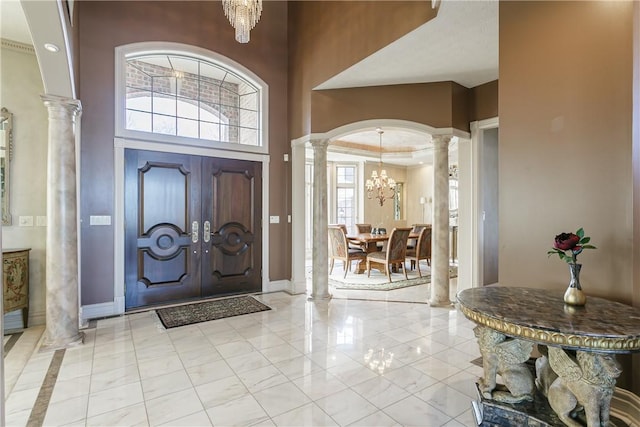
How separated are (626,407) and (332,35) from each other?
447 centimetres

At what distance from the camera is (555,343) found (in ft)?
5.09

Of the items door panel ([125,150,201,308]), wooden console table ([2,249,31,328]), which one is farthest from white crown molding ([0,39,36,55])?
wooden console table ([2,249,31,328])

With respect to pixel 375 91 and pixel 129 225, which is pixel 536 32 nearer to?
pixel 375 91

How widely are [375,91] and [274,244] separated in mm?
2695

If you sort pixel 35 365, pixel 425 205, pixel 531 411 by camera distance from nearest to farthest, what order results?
1. pixel 531 411
2. pixel 35 365
3. pixel 425 205

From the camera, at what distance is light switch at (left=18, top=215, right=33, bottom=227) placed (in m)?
3.66

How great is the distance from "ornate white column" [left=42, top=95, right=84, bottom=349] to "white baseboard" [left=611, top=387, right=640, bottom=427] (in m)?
4.14

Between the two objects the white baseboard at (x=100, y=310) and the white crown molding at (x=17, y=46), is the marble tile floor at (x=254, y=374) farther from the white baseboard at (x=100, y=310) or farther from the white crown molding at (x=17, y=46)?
the white crown molding at (x=17, y=46)

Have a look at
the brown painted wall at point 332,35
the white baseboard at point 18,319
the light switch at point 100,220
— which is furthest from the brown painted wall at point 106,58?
the brown painted wall at point 332,35

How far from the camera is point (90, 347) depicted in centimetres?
316

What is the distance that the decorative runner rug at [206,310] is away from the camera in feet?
12.8

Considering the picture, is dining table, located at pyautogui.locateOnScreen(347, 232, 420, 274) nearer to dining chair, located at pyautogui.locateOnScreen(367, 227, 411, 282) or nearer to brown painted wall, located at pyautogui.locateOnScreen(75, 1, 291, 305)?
dining chair, located at pyautogui.locateOnScreen(367, 227, 411, 282)

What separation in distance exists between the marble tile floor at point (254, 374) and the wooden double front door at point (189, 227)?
0.63 m

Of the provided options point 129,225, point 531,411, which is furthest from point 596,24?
point 129,225
